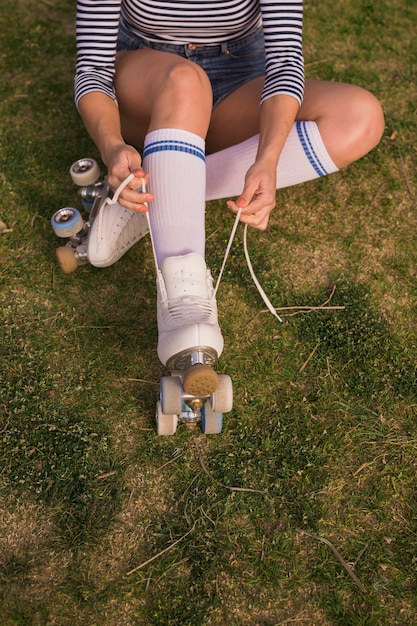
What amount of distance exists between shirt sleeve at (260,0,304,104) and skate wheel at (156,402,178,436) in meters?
0.85

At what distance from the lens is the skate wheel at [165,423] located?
5.13ft

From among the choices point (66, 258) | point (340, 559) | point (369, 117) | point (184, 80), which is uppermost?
point (184, 80)

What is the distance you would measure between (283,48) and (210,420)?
99cm

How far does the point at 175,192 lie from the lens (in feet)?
4.90

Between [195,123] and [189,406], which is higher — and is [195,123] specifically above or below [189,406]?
above

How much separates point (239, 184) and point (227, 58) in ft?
1.25

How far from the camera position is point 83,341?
1.78m

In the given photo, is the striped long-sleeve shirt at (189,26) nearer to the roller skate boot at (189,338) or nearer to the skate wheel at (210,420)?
the roller skate boot at (189,338)

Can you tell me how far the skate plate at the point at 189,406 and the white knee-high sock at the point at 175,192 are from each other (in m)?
0.29

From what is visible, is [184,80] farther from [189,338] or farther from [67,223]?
[189,338]

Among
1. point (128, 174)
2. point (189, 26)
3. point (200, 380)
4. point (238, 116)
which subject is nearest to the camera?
point (200, 380)

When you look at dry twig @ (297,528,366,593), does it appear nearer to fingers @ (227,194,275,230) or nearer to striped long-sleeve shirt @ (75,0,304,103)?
fingers @ (227,194,275,230)

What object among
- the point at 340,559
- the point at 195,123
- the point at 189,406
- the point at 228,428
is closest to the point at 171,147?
the point at 195,123

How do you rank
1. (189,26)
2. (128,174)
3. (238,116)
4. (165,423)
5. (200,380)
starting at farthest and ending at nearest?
1. (238,116)
2. (189,26)
3. (165,423)
4. (128,174)
5. (200,380)
